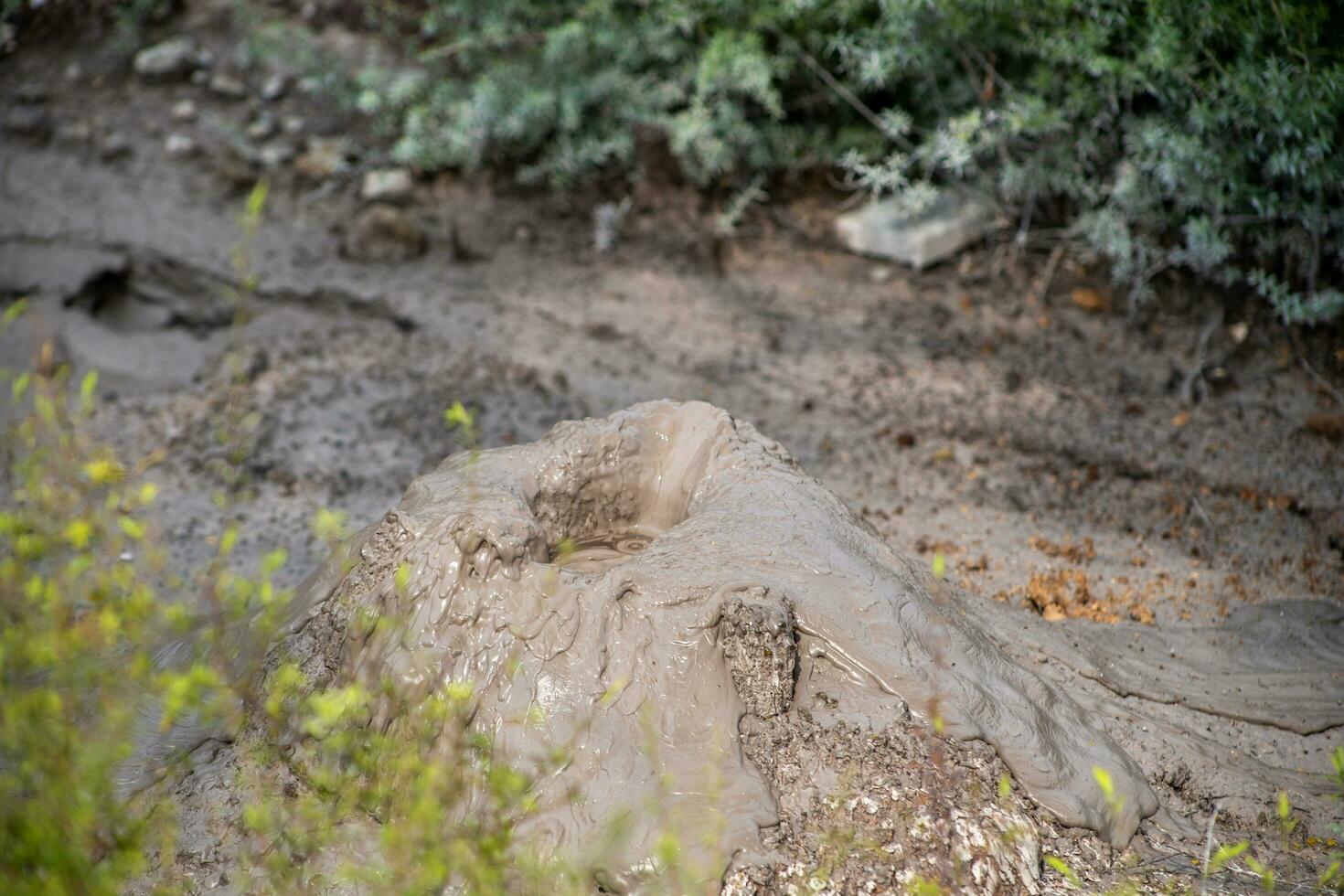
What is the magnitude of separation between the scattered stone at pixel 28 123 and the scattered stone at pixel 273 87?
1.25m

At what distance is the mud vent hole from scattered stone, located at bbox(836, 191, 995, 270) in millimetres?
3238

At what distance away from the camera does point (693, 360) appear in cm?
533

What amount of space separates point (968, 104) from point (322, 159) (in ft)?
12.4

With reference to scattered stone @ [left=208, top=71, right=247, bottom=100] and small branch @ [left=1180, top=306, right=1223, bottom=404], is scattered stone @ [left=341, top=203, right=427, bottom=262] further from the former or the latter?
small branch @ [left=1180, top=306, right=1223, bottom=404]

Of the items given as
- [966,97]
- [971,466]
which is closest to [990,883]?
[971,466]

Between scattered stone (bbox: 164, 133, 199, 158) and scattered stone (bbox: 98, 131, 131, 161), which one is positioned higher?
scattered stone (bbox: 98, 131, 131, 161)

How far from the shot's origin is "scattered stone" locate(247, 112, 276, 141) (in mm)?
6762

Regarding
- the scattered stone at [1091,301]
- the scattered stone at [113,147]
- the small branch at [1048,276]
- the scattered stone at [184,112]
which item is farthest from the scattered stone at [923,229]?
the scattered stone at [113,147]

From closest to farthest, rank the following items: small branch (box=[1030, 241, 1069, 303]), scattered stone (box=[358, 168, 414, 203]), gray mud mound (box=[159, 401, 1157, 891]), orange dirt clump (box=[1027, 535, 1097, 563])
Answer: gray mud mound (box=[159, 401, 1157, 891])
orange dirt clump (box=[1027, 535, 1097, 563])
small branch (box=[1030, 241, 1069, 303])
scattered stone (box=[358, 168, 414, 203])

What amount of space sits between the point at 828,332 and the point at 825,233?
0.87 metres

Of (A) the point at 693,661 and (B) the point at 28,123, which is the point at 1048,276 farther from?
(B) the point at 28,123

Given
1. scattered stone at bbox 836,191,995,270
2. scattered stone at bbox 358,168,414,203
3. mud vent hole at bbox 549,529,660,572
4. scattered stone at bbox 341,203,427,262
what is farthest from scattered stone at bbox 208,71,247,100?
mud vent hole at bbox 549,529,660,572

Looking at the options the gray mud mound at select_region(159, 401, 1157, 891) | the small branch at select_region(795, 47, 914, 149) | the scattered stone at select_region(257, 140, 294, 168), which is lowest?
the scattered stone at select_region(257, 140, 294, 168)

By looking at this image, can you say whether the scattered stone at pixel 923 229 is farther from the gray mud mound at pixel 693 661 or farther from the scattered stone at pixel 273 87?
the scattered stone at pixel 273 87
